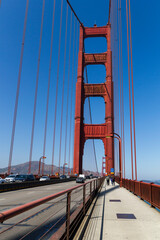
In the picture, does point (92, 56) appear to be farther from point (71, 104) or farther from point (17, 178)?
point (17, 178)

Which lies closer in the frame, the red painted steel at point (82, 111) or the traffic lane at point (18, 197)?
the traffic lane at point (18, 197)

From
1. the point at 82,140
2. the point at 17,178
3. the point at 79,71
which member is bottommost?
the point at 17,178

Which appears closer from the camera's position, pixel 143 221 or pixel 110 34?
pixel 143 221

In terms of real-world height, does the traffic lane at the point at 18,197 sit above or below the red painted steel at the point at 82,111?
below

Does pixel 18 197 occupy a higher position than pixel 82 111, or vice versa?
pixel 82 111

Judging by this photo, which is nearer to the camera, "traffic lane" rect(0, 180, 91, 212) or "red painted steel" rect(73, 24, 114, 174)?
"traffic lane" rect(0, 180, 91, 212)

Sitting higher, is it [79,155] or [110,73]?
[110,73]

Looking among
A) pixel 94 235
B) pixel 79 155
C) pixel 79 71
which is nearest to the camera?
pixel 94 235

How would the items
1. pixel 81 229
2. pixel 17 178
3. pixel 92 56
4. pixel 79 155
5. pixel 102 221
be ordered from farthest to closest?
pixel 92 56 → pixel 79 155 → pixel 17 178 → pixel 102 221 → pixel 81 229

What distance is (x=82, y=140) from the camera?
1980 inches

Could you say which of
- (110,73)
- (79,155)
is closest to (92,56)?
(110,73)

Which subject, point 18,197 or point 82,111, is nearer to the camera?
point 18,197

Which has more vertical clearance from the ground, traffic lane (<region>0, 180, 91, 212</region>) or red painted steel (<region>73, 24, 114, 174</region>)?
red painted steel (<region>73, 24, 114, 174</region>)

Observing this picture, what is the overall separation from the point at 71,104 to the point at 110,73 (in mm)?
14465
